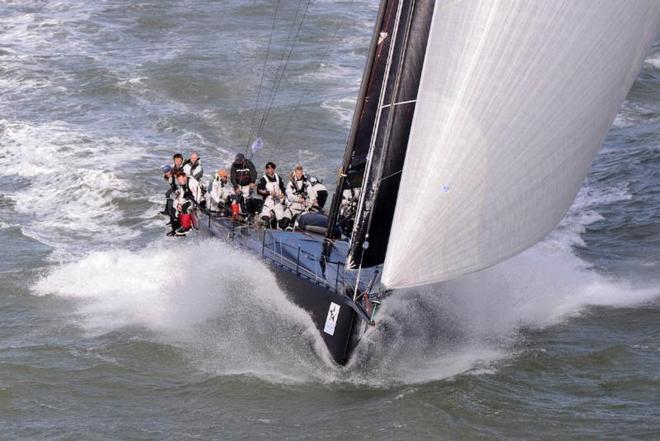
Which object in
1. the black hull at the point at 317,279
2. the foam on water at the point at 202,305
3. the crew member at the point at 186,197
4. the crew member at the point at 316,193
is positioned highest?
the crew member at the point at 316,193

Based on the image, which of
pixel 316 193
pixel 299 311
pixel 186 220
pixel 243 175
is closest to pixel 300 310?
pixel 299 311

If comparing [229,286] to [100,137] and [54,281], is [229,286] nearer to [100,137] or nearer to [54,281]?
[54,281]

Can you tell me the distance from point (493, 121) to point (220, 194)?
7.13 metres

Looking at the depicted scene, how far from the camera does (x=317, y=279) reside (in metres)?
15.0

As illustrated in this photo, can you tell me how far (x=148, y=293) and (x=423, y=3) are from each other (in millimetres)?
6868

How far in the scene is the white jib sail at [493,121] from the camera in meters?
12.2

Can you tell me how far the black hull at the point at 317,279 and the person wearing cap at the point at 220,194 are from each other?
3.81 feet

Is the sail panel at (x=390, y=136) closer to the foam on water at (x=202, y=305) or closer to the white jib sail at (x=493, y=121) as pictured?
the foam on water at (x=202, y=305)

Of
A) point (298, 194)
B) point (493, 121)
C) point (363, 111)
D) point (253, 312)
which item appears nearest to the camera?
point (493, 121)

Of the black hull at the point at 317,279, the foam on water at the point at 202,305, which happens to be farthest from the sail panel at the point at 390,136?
the foam on water at the point at 202,305

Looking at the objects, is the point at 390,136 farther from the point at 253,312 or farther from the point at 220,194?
the point at 220,194

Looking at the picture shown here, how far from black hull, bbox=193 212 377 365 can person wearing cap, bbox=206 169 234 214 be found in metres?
1.16

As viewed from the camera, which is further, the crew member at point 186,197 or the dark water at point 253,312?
the crew member at point 186,197

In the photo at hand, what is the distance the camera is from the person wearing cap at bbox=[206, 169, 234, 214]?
18.5m
